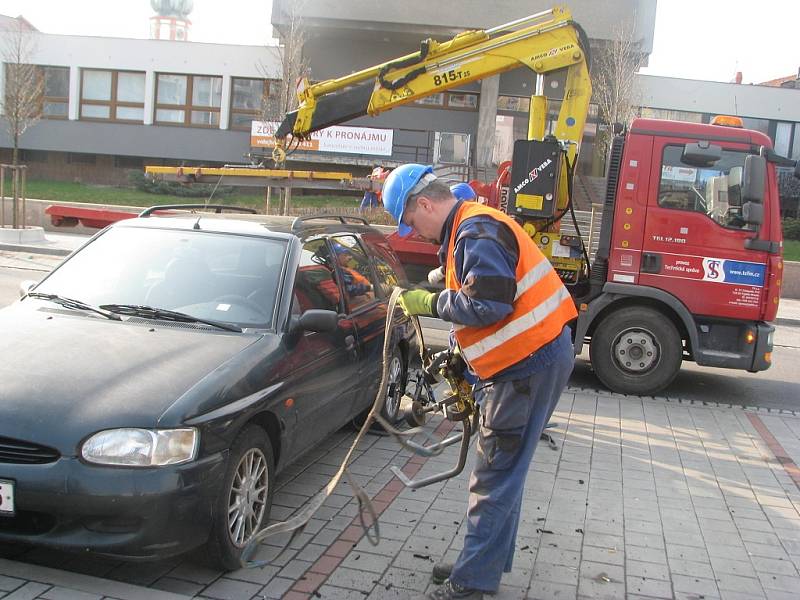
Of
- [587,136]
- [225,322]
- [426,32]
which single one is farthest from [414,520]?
[587,136]

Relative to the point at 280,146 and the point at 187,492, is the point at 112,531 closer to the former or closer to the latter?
the point at 187,492

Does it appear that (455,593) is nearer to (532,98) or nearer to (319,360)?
(319,360)

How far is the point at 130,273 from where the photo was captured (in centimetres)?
464

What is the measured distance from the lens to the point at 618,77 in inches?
926

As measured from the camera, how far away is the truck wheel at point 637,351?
7.95 metres

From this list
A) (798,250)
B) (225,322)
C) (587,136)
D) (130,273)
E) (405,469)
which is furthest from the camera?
(587,136)

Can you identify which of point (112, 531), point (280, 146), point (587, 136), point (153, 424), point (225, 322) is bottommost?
point (112, 531)

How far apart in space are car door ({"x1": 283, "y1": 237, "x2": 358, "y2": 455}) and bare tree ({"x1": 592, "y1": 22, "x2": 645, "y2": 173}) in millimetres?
19002

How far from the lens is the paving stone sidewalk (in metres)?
3.55

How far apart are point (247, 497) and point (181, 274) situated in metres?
1.51

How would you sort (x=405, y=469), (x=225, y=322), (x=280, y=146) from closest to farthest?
1. (x=225, y=322)
2. (x=405, y=469)
3. (x=280, y=146)

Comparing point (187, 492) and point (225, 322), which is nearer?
point (187, 492)

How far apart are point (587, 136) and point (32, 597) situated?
1204 inches

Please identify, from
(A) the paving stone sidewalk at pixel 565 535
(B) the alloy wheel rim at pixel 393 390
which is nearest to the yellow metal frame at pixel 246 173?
(B) the alloy wheel rim at pixel 393 390
